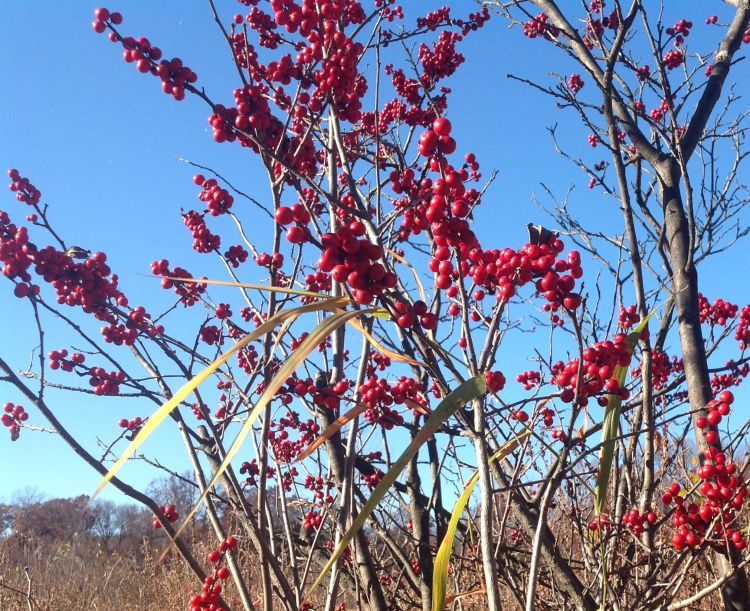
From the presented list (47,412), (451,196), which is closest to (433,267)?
(451,196)

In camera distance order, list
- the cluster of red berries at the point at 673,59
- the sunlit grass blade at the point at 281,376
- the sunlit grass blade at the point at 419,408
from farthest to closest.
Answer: the cluster of red berries at the point at 673,59
the sunlit grass blade at the point at 419,408
the sunlit grass blade at the point at 281,376

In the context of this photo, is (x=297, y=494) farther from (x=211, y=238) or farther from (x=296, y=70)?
(x=296, y=70)

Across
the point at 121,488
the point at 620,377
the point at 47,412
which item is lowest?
the point at 121,488

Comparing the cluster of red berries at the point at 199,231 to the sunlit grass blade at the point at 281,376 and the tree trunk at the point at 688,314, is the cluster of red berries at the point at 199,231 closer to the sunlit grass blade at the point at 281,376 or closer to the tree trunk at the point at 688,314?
the sunlit grass blade at the point at 281,376

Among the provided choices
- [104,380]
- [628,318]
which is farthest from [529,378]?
[104,380]

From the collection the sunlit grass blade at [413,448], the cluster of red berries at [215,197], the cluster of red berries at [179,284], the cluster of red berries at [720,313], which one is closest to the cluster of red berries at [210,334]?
the cluster of red berries at [179,284]

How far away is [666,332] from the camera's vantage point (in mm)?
3129

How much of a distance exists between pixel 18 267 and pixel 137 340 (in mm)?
493

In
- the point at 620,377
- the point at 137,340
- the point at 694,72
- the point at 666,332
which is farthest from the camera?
the point at 694,72

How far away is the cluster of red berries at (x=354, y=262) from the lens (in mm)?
1116

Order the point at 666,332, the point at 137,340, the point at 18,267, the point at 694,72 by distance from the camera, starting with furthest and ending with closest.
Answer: the point at 694,72 < the point at 666,332 < the point at 137,340 < the point at 18,267

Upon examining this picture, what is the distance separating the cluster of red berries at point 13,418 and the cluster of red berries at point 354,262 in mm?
2170

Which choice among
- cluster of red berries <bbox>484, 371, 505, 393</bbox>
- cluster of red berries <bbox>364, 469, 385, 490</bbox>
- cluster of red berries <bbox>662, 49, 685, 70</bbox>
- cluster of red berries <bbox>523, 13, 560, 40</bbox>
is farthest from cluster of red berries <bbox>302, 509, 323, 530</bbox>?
cluster of red berries <bbox>662, 49, 685, 70</bbox>

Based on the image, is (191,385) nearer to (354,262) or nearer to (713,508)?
(354,262)
